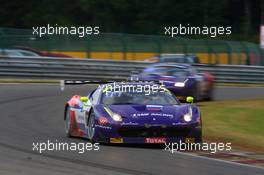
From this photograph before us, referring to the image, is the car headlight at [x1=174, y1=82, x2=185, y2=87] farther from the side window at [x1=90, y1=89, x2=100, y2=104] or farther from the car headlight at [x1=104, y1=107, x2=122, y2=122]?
the car headlight at [x1=104, y1=107, x2=122, y2=122]

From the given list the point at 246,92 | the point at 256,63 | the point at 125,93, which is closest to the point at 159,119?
the point at 125,93

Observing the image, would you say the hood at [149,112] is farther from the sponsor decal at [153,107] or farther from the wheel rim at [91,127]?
the wheel rim at [91,127]

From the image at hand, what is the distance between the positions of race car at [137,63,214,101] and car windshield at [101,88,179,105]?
9682 mm

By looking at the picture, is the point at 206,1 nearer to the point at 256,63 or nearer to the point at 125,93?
the point at 256,63

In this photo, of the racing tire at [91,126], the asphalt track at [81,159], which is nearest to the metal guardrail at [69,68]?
the asphalt track at [81,159]

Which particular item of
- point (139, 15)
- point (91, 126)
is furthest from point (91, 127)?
point (139, 15)

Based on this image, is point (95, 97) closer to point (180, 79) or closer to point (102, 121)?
point (102, 121)

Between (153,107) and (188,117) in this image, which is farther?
(153,107)

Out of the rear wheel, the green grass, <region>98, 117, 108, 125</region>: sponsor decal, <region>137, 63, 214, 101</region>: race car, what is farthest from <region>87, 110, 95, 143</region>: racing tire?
<region>137, 63, 214, 101</region>: race car

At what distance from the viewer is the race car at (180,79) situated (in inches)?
954

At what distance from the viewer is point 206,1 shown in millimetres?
64125

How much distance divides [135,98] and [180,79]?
34.2ft

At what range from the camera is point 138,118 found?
43.9 feet

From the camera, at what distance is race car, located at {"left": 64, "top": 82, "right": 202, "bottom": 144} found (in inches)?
524
